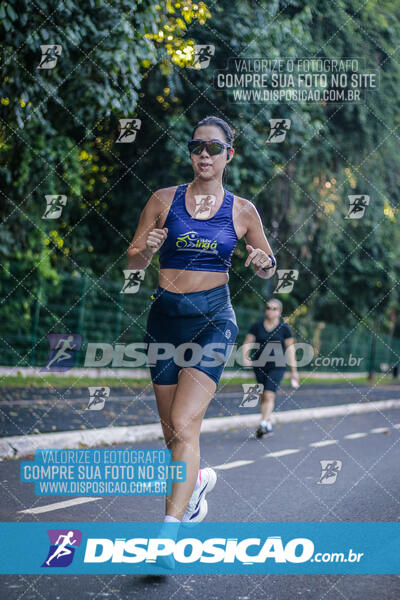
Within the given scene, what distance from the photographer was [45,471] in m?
6.75

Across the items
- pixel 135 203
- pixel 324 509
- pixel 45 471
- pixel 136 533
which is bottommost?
pixel 135 203

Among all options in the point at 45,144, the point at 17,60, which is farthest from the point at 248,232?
the point at 45,144

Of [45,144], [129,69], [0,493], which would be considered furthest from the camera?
[45,144]

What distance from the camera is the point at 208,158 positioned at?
463 centimetres

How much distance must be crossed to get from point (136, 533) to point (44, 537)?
20.3 inches

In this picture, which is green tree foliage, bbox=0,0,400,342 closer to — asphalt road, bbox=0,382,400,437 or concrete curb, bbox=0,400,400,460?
asphalt road, bbox=0,382,400,437

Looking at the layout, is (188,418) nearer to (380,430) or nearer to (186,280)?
(186,280)

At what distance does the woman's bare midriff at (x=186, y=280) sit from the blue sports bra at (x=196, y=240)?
2cm

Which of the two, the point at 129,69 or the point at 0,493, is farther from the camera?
the point at 129,69

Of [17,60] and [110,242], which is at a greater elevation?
[17,60]

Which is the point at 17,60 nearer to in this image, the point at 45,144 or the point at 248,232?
the point at 45,144

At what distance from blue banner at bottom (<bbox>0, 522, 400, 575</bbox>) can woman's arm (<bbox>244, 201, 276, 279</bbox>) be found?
1.32 metres

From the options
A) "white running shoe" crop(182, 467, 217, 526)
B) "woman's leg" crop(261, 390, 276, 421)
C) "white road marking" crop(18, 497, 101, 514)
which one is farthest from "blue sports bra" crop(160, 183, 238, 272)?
"woman's leg" crop(261, 390, 276, 421)

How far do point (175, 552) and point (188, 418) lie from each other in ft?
2.12
